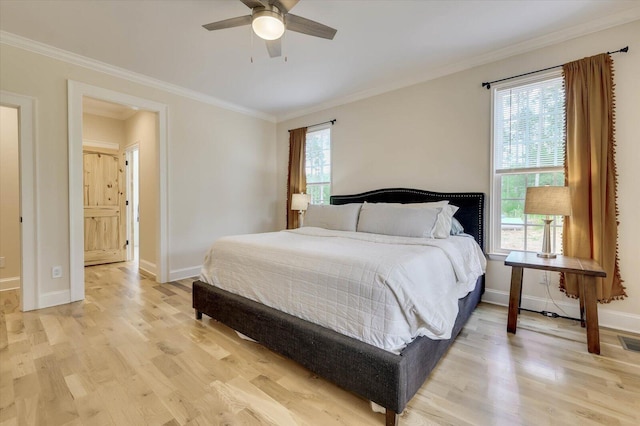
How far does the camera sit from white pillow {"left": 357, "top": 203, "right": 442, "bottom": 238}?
2740 mm

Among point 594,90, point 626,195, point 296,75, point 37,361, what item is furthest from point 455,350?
point 296,75

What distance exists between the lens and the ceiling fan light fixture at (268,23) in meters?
1.91

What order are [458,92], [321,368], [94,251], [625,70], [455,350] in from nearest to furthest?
1. [321,368]
2. [455,350]
3. [625,70]
4. [458,92]
5. [94,251]

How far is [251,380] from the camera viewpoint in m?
1.77

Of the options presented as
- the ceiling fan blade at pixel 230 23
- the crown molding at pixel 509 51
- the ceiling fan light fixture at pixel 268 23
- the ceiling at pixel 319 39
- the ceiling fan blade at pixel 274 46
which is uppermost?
the ceiling at pixel 319 39

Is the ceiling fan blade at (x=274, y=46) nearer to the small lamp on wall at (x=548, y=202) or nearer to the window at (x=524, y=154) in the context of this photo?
the window at (x=524, y=154)

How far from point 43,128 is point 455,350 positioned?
173 inches

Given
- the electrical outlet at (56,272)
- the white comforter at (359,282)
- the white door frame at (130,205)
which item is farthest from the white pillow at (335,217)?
the white door frame at (130,205)

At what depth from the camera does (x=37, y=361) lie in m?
1.95

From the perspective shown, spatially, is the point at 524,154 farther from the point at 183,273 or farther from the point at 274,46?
the point at 183,273

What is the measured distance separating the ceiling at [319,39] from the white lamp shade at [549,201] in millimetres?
1480

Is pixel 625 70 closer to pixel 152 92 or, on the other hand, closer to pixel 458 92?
pixel 458 92

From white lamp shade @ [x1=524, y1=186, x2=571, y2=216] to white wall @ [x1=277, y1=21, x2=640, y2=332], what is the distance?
22.8 inches

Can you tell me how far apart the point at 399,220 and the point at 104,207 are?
5.25 metres
